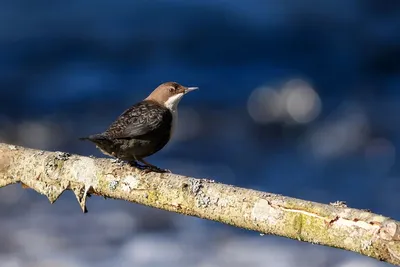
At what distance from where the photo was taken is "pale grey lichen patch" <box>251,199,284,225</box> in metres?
3.89

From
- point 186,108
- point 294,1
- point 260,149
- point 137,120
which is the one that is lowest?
point 137,120

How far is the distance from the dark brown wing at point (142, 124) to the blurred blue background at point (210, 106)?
112 inches

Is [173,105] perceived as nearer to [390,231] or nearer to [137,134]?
[137,134]

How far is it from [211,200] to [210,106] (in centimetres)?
1100

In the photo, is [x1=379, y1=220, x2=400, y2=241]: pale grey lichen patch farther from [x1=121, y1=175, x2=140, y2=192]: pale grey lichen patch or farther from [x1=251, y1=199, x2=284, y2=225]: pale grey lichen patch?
[x1=121, y1=175, x2=140, y2=192]: pale grey lichen patch

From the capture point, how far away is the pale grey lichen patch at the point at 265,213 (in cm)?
389

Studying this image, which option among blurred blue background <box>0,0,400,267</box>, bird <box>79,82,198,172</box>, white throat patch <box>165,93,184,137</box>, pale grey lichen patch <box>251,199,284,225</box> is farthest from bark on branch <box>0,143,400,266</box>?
blurred blue background <box>0,0,400,267</box>

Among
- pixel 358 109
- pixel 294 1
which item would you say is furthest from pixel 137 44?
pixel 358 109

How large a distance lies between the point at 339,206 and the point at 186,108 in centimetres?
1114

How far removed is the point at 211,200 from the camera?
13.4 feet

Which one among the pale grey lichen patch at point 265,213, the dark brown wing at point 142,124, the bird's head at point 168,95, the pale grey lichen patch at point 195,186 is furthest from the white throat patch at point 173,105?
the pale grey lichen patch at point 265,213

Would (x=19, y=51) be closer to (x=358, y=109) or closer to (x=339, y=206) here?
(x=358, y=109)

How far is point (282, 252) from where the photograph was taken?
842 cm

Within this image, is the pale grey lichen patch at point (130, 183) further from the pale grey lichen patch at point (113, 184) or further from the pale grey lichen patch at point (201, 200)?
the pale grey lichen patch at point (201, 200)
